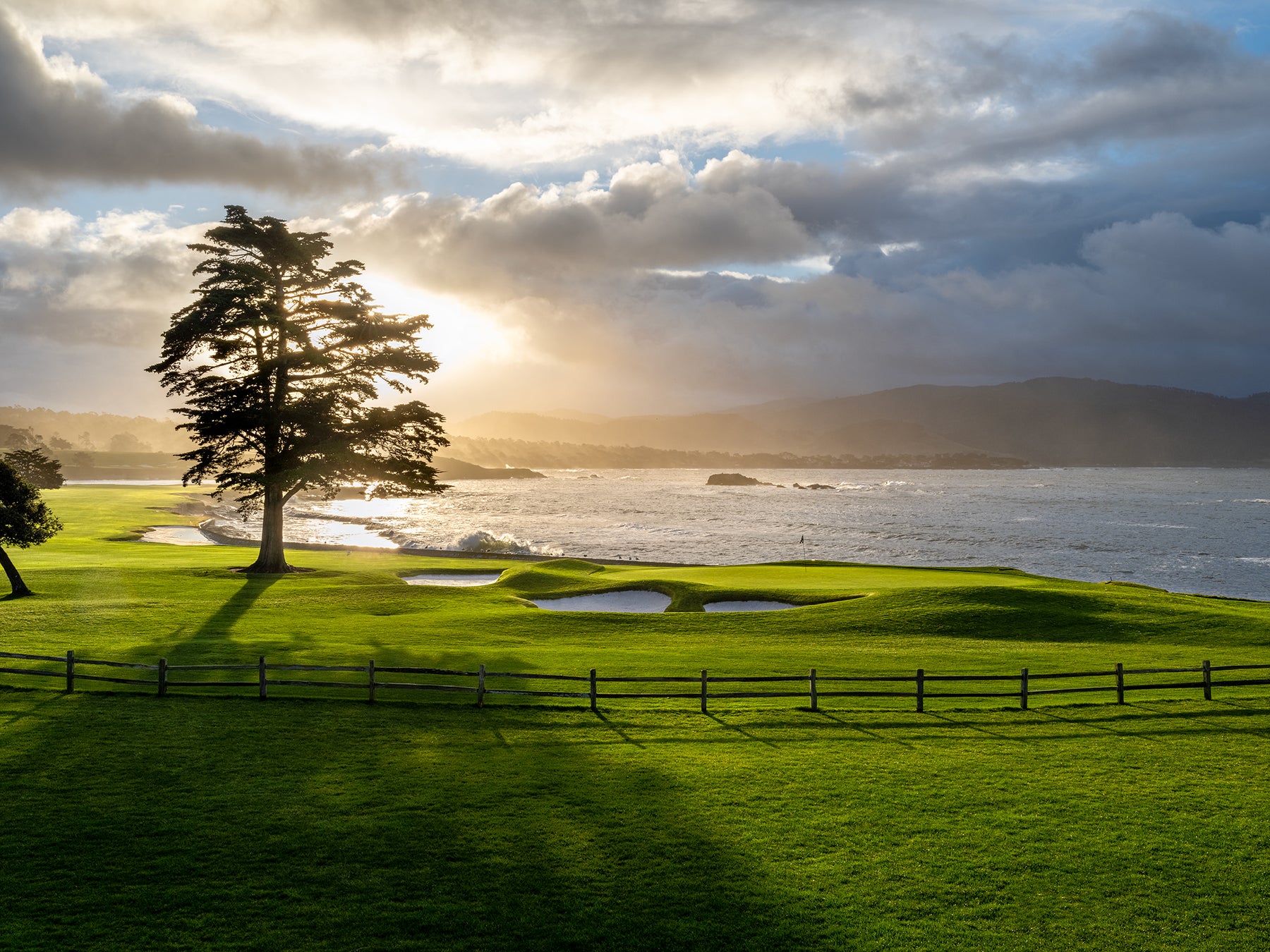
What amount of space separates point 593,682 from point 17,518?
103 ft

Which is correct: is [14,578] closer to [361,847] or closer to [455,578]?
[455,578]

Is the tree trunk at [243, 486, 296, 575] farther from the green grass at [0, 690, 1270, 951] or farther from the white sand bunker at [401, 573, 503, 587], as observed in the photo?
the green grass at [0, 690, 1270, 951]

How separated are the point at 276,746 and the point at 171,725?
310cm

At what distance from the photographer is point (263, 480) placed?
158ft

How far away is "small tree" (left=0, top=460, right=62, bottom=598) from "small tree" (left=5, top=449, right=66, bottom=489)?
88.9m

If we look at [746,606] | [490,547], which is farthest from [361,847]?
[490,547]

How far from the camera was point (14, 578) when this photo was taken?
1475 inches

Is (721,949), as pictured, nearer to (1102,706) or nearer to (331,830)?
(331,830)

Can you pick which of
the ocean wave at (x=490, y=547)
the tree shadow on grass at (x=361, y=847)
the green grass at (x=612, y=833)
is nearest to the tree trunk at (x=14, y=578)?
the green grass at (x=612, y=833)

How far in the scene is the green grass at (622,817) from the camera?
11.3 meters

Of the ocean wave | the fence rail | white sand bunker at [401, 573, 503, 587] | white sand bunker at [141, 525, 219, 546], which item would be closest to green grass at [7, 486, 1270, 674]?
the fence rail

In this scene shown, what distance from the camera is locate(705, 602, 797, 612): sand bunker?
41469 millimetres

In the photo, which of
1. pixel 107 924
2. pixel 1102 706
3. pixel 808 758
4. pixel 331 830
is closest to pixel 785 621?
pixel 1102 706

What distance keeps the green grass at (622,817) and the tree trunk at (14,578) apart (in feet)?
33.8
